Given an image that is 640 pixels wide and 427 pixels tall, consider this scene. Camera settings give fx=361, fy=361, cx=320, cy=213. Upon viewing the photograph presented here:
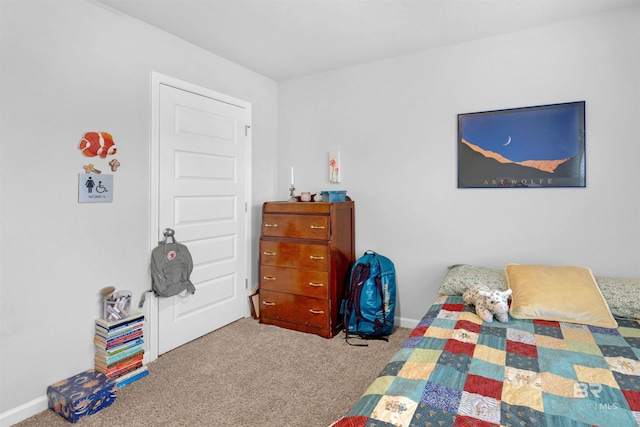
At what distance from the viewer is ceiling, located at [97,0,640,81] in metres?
2.38

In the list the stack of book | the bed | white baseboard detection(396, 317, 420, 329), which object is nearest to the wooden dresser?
white baseboard detection(396, 317, 420, 329)

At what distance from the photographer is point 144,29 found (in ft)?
8.54

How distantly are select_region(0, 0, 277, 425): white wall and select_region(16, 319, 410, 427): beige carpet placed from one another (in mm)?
432

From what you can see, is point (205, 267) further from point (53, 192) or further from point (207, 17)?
point (207, 17)

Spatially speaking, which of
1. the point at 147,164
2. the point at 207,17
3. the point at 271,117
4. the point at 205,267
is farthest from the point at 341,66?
the point at 205,267

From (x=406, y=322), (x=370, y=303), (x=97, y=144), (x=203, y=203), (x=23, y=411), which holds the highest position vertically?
(x=97, y=144)

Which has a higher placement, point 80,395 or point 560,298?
point 560,298

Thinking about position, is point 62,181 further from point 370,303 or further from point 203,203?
point 370,303

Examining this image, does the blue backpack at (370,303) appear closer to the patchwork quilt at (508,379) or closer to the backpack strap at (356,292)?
the backpack strap at (356,292)

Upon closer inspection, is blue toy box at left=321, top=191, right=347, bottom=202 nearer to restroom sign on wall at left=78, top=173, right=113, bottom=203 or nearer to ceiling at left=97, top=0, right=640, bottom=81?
ceiling at left=97, top=0, right=640, bottom=81

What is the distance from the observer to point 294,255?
10.6 feet

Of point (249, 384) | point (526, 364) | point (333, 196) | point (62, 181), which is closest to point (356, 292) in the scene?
point (333, 196)

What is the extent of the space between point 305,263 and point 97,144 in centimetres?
179

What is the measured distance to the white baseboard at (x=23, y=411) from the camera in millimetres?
1954
